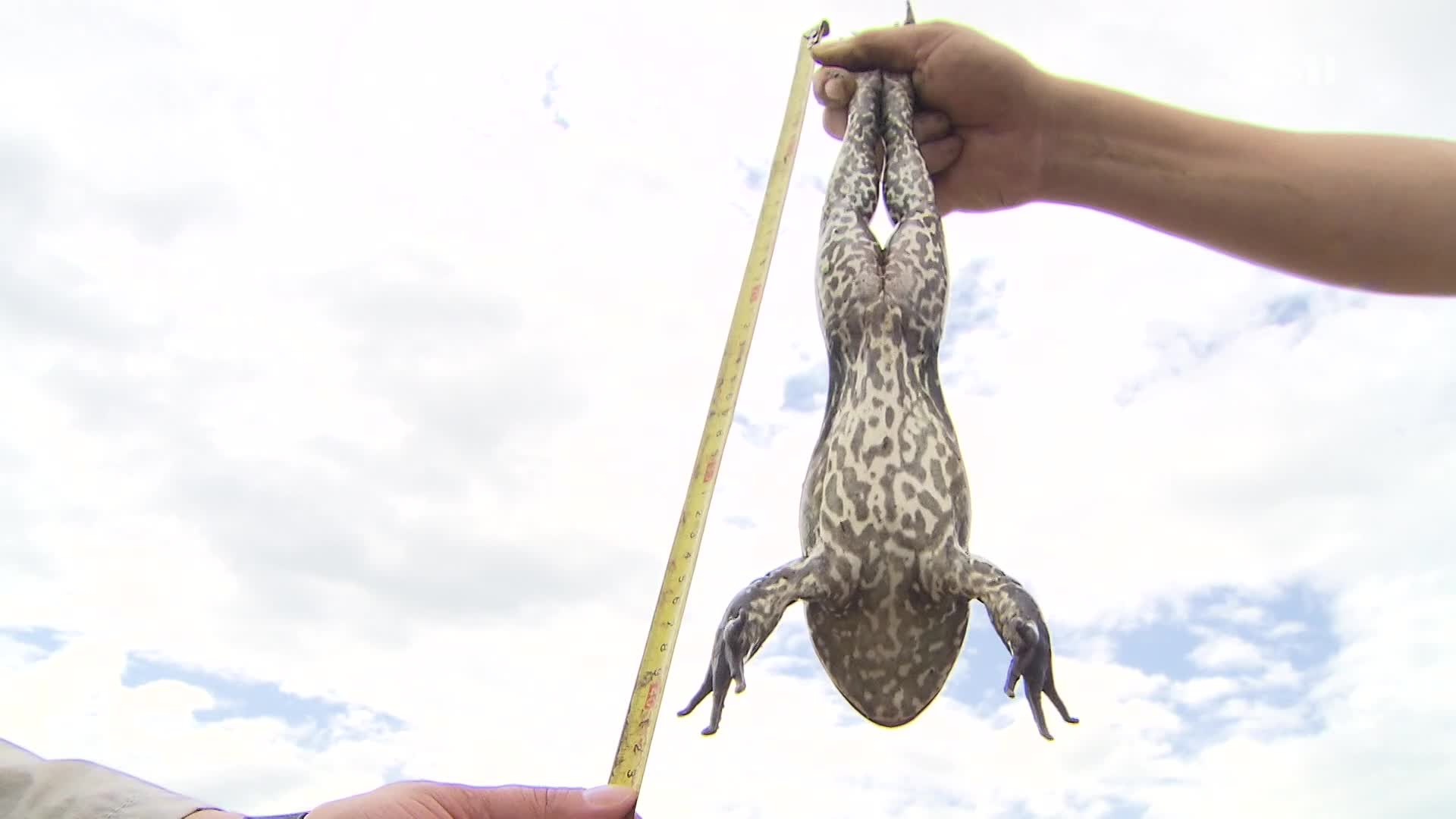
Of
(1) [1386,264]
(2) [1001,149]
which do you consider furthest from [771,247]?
(1) [1386,264]

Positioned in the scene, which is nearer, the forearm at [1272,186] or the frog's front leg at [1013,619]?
the frog's front leg at [1013,619]

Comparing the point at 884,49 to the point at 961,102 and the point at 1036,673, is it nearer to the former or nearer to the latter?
the point at 961,102

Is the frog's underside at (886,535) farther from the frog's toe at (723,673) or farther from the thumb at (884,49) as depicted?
the thumb at (884,49)

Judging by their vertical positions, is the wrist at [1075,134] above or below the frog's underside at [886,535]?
above

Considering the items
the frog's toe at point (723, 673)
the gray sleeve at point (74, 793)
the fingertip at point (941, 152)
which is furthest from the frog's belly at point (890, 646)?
the fingertip at point (941, 152)

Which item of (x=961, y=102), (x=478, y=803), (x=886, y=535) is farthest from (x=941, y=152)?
(x=478, y=803)

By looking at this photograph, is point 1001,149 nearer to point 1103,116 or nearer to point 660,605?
point 1103,116

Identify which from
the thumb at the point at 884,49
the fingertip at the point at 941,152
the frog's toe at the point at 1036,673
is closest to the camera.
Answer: the frog's toe at the point at 1036,673
